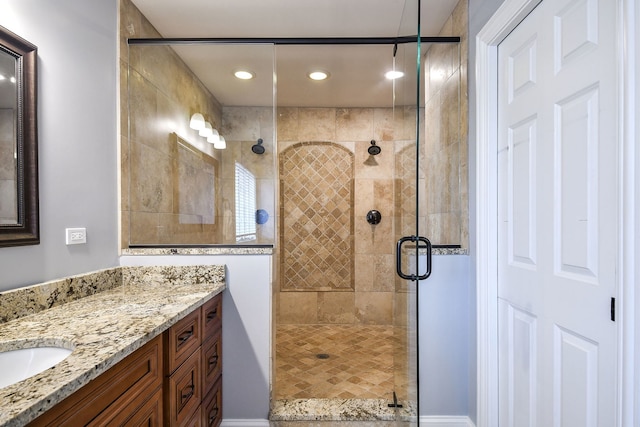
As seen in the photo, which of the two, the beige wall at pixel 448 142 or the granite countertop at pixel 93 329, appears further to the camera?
the beige wall at pixel 448 142

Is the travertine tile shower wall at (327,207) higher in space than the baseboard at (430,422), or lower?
higher

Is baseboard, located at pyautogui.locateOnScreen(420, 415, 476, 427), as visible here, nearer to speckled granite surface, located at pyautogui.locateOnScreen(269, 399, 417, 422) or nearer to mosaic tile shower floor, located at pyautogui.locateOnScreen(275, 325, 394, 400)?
speckled granite surface, located at pyautogui.locateOnScreen(269, 399, 417, 422)

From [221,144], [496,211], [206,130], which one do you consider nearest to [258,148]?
[221,144]

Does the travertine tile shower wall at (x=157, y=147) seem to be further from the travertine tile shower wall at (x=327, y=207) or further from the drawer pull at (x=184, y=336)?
the travertine tile shower wall at (x=327, y=207)

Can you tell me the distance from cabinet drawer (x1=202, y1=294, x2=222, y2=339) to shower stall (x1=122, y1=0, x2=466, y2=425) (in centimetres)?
34

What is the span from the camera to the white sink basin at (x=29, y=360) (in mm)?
1043

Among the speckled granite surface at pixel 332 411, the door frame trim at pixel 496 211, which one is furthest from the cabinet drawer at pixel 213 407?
the door frame trim at pixel 496 211

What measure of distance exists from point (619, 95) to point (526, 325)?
99cm

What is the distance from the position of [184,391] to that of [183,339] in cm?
22

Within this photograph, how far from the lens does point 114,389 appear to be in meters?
1.03

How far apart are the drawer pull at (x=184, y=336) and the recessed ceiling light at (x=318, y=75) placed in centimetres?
240

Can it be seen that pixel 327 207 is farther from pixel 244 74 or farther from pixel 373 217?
pixel 244 74

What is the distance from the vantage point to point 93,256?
72.1 inches

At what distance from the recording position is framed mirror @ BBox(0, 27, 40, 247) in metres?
1.30
